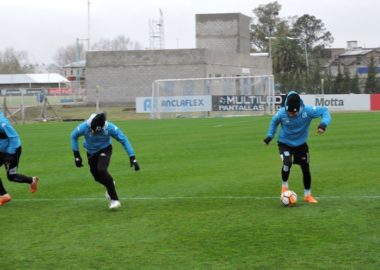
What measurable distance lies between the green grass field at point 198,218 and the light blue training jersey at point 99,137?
977 mm

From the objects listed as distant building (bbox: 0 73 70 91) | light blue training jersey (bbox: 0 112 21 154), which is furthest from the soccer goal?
distant building (bbox: 0 73 70 91)

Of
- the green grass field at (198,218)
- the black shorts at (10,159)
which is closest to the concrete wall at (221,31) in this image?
the green grass field at (198,218)

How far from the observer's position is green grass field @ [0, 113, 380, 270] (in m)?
7.50

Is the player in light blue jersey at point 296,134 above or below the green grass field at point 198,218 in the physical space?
above

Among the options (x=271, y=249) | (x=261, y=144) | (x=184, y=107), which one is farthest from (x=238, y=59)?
(x=271, y=249)

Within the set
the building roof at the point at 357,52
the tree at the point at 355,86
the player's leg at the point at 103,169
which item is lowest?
the player's leg at the point at 103,169

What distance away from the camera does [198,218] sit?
9789 millimetres

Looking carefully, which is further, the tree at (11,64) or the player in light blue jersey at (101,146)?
the tree at (11,64)

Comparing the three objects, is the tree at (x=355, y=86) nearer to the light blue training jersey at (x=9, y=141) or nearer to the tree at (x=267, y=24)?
the tree at (x=267, y=24)

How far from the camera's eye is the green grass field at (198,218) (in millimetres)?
7500

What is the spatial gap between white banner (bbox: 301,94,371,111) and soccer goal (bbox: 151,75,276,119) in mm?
5806

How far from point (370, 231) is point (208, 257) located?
2252 mm

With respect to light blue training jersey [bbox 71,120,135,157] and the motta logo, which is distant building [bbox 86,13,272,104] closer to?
the motta logo

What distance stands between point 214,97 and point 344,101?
11.8 metres
